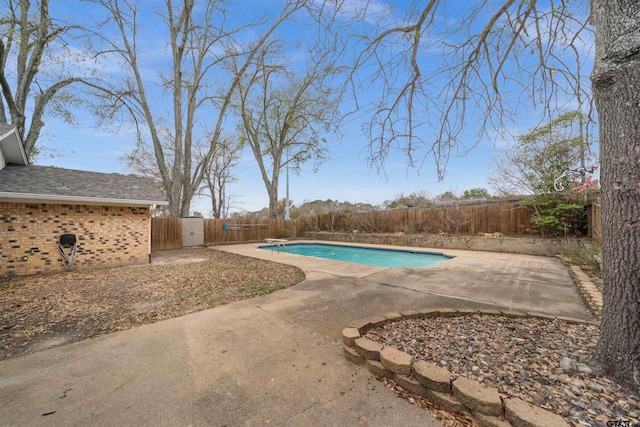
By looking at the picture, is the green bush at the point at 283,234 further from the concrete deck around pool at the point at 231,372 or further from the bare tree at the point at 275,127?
the concrete deck around pool at the point at 231,372

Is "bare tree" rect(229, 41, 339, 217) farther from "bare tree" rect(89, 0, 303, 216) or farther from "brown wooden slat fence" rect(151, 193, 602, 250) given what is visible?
"brown wooden slat fence" rect(151, 193, 602, 250)

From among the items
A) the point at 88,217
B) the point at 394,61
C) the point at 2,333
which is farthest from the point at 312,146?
the point at 2,333

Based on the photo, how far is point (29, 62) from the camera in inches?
362

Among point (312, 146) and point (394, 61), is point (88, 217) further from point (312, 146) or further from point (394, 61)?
point (312, 146)

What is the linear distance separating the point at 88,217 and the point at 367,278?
7.31m

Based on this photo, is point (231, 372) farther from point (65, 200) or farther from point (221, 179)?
point (221, 179)

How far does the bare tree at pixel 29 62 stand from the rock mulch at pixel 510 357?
13.4 meters

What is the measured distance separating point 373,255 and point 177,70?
41.9ft

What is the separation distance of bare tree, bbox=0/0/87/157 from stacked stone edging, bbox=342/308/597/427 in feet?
43.6

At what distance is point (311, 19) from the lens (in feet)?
8.89

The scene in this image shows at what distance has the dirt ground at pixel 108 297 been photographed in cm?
278

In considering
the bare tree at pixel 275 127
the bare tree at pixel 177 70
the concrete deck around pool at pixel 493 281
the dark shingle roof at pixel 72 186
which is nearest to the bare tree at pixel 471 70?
the concrete deck around pool at pixel 493 281

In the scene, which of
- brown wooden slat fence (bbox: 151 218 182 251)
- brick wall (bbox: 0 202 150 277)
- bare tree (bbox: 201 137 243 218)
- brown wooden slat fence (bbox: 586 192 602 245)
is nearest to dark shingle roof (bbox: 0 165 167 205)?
brick wall (bbox: 0 202 150 277)

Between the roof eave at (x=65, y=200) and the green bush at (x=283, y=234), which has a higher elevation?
the roof eave at (x=65, y=200)
